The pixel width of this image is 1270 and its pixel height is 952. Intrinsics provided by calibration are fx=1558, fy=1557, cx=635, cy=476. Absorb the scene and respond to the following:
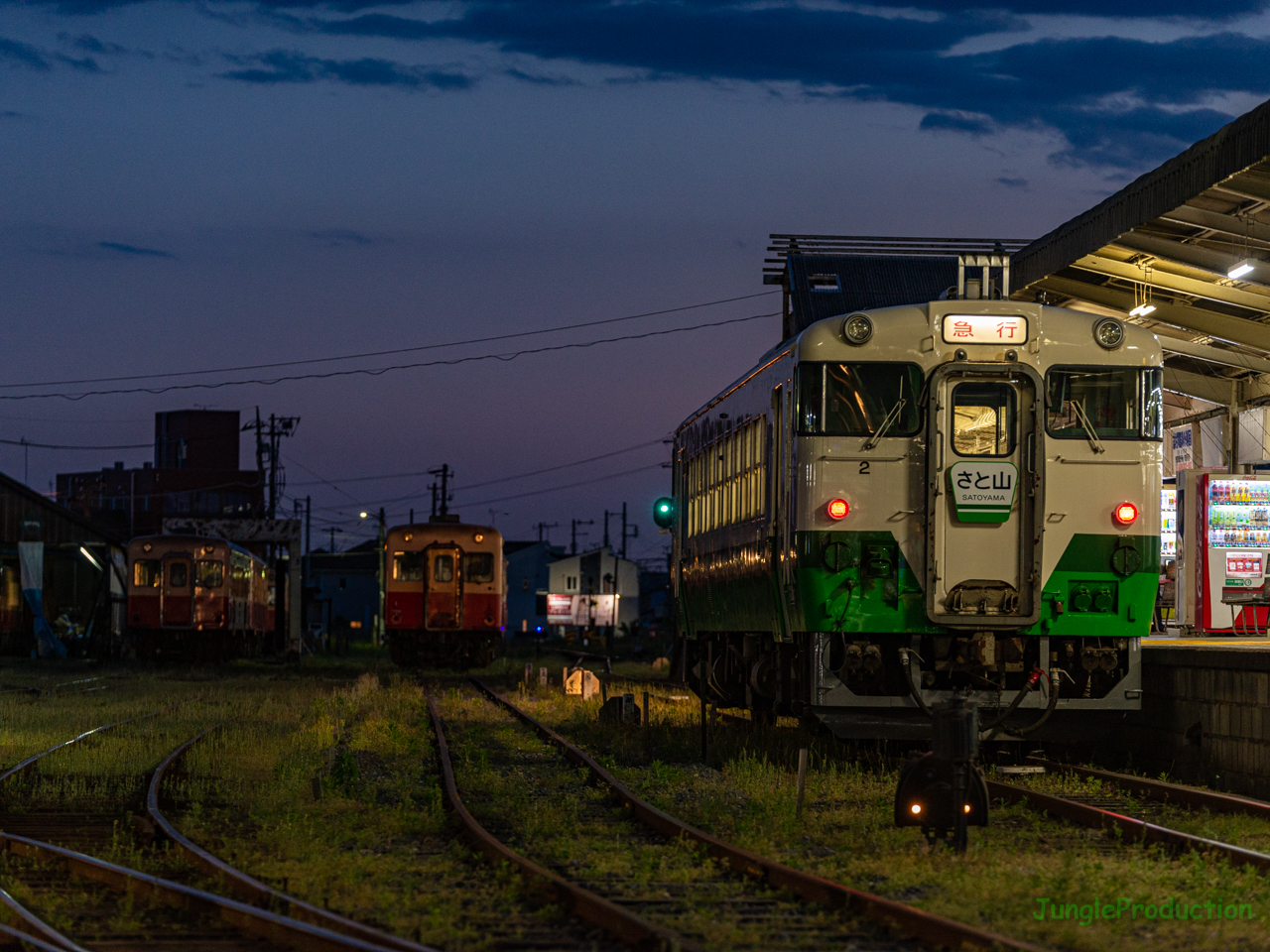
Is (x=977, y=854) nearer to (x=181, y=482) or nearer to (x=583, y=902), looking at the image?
(x=583, y=902)

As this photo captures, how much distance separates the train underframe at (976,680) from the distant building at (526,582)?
92.4 m

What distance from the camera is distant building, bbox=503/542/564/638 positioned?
106062mm

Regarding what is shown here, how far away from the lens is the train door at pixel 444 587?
35.1 metres

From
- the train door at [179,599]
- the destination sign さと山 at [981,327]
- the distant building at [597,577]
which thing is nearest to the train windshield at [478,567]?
the train door at [179,599]

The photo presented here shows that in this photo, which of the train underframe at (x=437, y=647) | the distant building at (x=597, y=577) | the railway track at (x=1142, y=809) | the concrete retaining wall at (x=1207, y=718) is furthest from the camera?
the distant building at (x=597, y=577)

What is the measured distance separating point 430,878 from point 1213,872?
4.11 metres

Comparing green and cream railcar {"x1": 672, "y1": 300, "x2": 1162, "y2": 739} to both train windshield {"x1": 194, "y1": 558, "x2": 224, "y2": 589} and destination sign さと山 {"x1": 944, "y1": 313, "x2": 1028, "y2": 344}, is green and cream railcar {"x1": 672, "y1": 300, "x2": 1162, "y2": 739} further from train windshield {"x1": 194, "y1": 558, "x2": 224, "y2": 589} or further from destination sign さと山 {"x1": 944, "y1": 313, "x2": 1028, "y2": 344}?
train windshield {"x1": 194, "y1": 558, "x2": 224, "y2": 589}

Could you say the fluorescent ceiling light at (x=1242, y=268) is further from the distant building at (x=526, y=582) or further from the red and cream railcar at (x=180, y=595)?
the distant building at (x=526, y=582)

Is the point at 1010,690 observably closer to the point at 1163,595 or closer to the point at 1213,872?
the point at 1213,872

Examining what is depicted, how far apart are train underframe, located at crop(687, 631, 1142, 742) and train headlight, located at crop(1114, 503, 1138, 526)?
976 mm

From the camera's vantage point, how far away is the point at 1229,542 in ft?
65.5

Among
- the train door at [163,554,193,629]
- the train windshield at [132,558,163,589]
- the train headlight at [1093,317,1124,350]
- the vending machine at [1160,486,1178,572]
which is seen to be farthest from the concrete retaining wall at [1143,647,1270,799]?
the train windshield at [132,558,163,589]

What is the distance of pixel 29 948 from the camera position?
6426 mm

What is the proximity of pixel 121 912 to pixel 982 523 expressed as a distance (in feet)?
23.2
